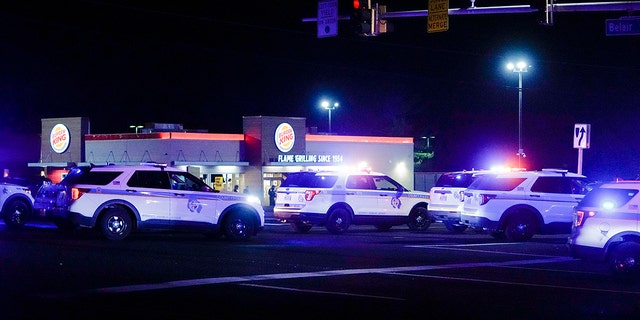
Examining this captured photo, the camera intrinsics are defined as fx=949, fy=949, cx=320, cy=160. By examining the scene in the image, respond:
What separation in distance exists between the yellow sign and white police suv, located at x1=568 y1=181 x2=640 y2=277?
5.27 metres

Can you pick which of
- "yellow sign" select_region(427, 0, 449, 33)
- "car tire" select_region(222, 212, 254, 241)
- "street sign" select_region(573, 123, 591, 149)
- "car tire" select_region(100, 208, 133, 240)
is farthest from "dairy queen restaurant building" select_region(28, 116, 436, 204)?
"yellow sign" select_region(427, 0, 449, 33)

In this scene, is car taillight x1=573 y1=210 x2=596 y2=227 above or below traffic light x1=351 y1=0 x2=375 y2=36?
below

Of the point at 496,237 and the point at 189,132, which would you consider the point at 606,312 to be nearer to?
the point at 496,237

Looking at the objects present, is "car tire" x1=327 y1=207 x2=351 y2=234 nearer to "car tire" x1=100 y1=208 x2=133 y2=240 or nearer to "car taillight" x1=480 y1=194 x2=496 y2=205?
"car taillight" x1=480 y1=194 x2=496 y2=205

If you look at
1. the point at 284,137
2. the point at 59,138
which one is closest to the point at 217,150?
the point at 284,137

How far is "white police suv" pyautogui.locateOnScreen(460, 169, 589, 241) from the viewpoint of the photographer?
23.7 meters

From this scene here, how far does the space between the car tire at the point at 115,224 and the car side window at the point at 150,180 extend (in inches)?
27.0

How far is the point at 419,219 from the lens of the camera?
27.9 meters

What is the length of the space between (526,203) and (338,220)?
211 inches

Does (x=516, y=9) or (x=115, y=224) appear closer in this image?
A: (x=516, y=9)

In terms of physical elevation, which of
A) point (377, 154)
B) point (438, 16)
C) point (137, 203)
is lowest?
point (137, 203)

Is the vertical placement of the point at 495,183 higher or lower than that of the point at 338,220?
higher

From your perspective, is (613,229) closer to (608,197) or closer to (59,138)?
(608,197)

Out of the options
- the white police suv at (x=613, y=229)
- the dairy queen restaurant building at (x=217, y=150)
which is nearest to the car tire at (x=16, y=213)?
the white police suv at (x=613, y=229)
